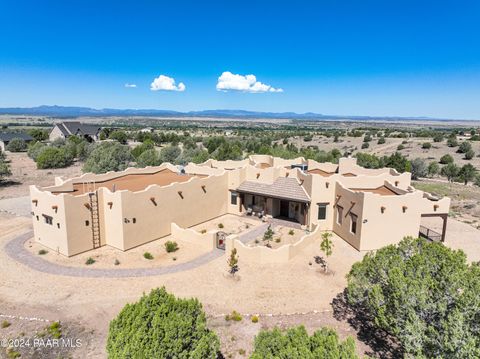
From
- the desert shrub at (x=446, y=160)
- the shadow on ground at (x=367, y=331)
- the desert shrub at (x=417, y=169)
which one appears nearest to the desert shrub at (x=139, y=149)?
the desert shrub at (x=417, y=169)

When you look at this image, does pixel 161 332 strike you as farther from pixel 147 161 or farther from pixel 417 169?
pixel 417 169

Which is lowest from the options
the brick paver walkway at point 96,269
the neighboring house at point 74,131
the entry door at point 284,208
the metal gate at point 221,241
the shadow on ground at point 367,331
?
the shadow on ground at point 367,331

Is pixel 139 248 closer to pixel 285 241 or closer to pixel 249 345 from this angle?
pixel 285 241

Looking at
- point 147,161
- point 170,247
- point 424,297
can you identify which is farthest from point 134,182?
point 424,297

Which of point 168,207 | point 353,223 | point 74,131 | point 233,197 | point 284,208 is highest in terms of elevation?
point 74,131

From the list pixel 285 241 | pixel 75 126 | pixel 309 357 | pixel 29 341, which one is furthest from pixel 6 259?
pixel 75 126

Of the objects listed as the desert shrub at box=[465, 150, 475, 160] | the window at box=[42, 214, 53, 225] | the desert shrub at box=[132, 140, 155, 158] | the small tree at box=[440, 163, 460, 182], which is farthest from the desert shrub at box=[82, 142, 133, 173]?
the desert shrub at box=[465, 150, 475, 160]

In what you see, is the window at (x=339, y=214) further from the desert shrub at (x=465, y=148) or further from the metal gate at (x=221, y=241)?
the desert shrub at (x=465, y=148)
